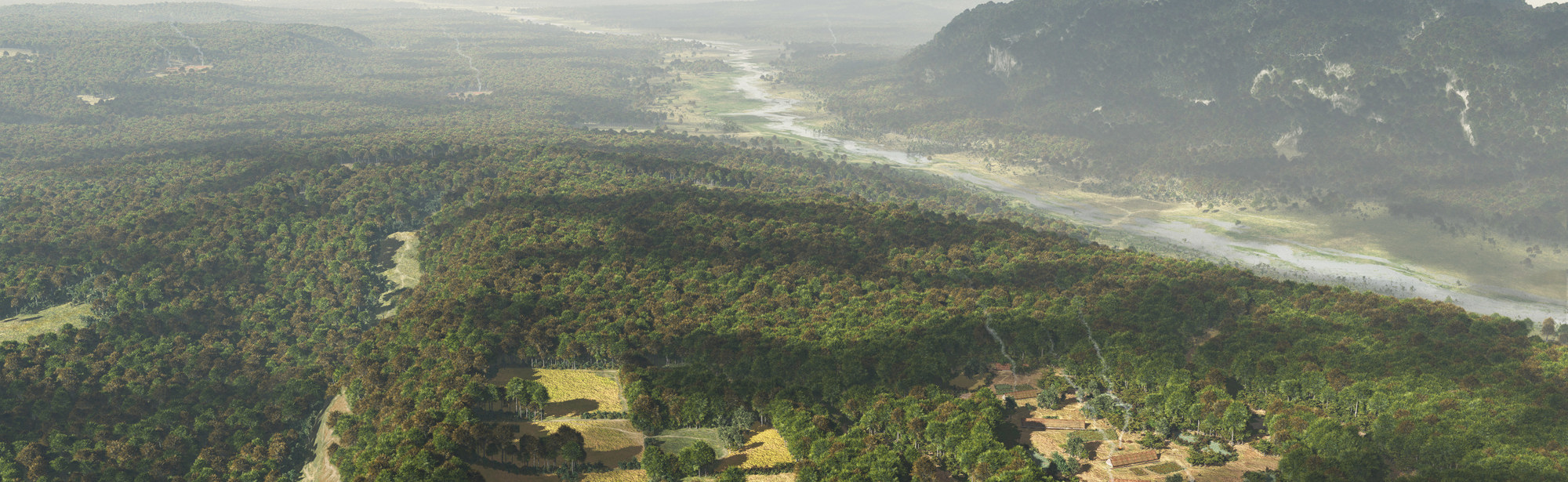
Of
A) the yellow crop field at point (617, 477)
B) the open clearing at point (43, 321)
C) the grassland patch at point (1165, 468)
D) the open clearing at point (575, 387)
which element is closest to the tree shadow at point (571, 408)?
the open clearing at point (575, 387)

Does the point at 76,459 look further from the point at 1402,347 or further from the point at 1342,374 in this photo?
the point at 1402,347

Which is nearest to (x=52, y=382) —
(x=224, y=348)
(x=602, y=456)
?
(x=224, y=348)

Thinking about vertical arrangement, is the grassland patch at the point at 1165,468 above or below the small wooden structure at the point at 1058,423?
above

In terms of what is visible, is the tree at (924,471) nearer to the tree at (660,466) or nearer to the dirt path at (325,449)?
the tree at (660,466)

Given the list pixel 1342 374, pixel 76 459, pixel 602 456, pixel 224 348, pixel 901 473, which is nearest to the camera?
pixel 901 473

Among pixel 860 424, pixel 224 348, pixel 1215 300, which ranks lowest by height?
pixel 224 348

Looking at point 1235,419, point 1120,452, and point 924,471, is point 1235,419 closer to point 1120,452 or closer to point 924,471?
point 1120,452

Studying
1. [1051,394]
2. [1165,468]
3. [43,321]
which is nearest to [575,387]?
[1051,394]
